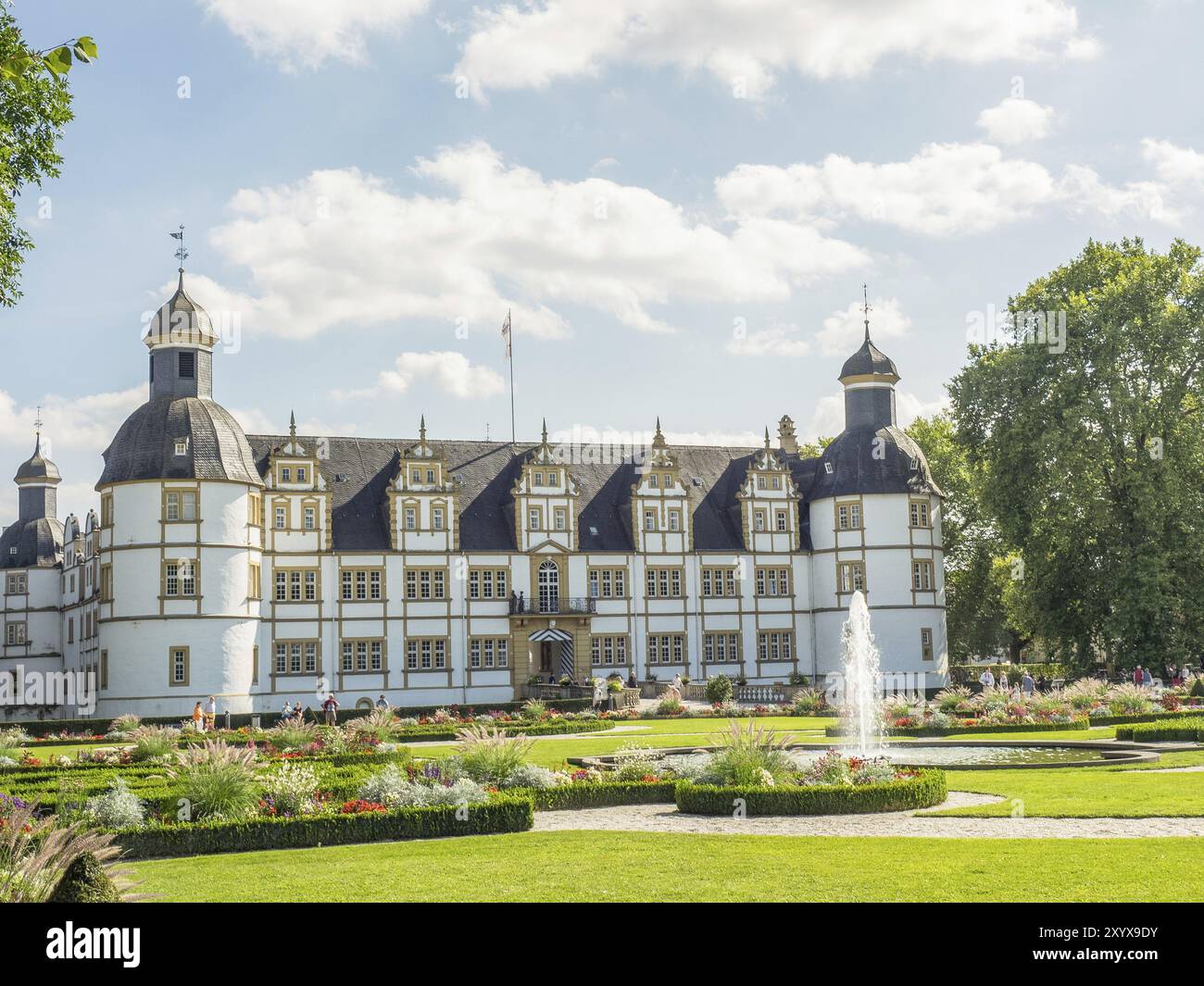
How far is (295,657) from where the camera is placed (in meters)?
52.9

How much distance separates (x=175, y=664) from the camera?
48781 mm

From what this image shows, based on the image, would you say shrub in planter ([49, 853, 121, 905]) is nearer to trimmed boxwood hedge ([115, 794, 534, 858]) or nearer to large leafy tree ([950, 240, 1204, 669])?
trimmed boxwood hedge ([115, 794, 534, 858])

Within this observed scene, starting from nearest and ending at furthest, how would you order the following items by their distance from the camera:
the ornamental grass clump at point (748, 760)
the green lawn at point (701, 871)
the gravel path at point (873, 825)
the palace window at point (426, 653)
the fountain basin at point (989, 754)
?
the green lawn at point (701, 871)
the gravel path at point (873, 825)
the ornamental grass clump at point (748, 760)
the fountain basin at point (989, 754)
the palace window at point (426, 653)

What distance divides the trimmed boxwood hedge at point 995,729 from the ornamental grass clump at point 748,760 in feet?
40.1

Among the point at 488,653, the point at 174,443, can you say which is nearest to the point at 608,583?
the point at 488,653

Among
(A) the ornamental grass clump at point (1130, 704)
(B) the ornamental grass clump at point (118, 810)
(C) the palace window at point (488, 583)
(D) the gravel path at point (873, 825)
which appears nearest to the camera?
(D) the gravel path at point (873, 825)

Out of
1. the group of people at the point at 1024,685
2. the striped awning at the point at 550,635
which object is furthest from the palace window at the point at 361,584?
the group of people at the point at 1024,685

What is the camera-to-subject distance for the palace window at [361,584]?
53.8m

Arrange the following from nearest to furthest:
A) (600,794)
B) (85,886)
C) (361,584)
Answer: (85,886) < (600,794) < (361,584)

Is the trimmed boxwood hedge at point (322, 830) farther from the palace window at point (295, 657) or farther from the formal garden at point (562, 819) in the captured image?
the palace window at point (295, 657)

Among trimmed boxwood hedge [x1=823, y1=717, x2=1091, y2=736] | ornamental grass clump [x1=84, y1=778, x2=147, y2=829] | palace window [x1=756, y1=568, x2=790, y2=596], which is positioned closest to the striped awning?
palace window [x1=756, y1=568, x2=790, y2=596]

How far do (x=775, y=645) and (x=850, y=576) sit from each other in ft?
15.4

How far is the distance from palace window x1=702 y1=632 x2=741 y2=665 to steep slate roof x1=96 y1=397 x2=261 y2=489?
20890 mm

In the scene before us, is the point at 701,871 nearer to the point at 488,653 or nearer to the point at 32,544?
the point at 488,653
